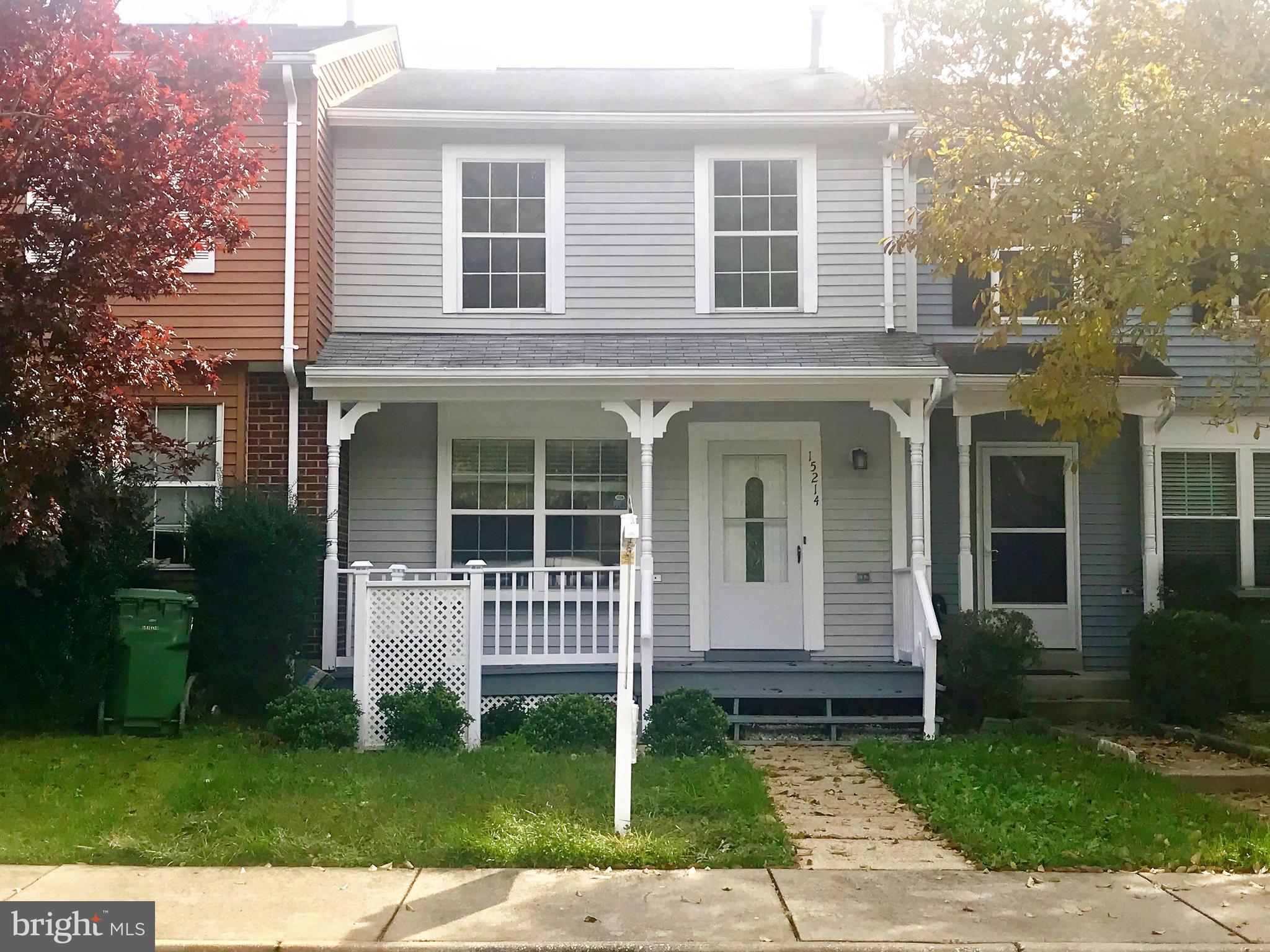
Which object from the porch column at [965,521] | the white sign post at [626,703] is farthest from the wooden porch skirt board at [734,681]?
the white sign post at [626,703]

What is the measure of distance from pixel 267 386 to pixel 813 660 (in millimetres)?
5604

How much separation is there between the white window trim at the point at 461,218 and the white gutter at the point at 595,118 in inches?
11.0

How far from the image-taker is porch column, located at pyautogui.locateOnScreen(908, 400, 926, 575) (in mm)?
10375

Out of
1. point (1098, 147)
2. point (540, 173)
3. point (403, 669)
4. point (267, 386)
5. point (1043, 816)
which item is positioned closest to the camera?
point (1043, 816)

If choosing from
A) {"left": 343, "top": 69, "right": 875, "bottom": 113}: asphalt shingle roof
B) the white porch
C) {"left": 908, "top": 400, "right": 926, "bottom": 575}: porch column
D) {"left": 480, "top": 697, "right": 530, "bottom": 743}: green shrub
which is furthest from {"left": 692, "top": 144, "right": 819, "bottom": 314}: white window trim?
{"left": 480, "top": 697, "right": 530, "bottom": 743}: green shrub

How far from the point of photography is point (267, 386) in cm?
1117

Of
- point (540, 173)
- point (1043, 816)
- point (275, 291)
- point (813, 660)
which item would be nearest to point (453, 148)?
point (540, 173)

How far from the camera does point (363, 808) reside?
23.1 ft

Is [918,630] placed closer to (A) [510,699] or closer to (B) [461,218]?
(A) [510,699]

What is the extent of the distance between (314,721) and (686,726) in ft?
8.87

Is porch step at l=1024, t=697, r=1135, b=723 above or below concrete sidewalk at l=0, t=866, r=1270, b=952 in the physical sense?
above

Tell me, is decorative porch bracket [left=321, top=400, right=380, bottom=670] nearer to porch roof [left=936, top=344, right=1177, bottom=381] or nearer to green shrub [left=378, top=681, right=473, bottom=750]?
green shrub [left=378, top=681, right=473, bottom=750]

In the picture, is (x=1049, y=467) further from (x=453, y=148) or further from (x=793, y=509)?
(x=453, y=148)

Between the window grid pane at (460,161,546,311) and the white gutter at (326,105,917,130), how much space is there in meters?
0.47
